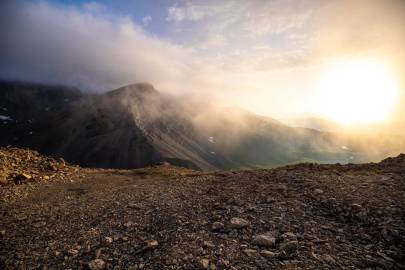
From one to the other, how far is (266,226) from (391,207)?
5.35 meters

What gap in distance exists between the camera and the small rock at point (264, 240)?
406 inches

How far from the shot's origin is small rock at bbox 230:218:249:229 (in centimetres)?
1172

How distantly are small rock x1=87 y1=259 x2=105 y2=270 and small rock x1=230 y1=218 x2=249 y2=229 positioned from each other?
207 inches

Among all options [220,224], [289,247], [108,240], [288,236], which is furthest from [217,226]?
[108,240]

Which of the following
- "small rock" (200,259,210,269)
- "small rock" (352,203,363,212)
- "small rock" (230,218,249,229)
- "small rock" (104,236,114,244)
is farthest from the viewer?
"small rock" (352,203,363,212)

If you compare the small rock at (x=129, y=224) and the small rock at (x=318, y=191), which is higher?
the small rock at (x=318, y=191)

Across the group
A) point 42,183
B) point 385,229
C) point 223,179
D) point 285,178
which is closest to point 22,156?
point 42,183

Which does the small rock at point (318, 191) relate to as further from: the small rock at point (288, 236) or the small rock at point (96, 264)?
the small rock at point (96, 264)

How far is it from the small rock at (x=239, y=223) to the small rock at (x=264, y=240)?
0.99 m

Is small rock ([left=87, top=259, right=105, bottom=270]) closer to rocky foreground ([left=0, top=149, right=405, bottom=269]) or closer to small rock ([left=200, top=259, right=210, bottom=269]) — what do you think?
rocky foreground ([left=0, top=149, right=405, bottom=269])

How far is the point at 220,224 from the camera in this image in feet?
39.5

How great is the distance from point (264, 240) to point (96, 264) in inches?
246

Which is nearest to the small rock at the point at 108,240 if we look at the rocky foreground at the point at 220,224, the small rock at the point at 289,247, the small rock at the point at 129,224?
the rocky foreground at the point at 220,224

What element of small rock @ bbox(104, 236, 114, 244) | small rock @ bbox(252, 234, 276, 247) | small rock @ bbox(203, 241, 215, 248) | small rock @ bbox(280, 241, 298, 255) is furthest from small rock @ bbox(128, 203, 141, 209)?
small rock @ bbox(280, 241, 298, 255)
